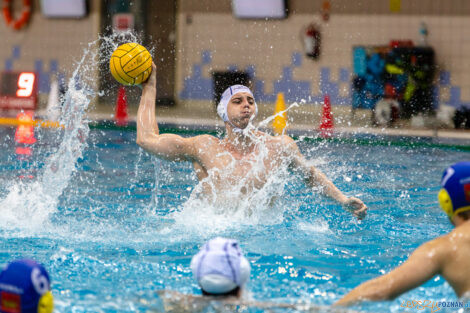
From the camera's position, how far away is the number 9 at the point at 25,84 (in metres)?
12.1

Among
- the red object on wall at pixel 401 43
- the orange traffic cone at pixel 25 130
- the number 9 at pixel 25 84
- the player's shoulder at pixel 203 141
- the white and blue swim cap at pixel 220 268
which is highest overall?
the red object on wall at pixel 401 43

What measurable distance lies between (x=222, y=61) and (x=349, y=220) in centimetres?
971

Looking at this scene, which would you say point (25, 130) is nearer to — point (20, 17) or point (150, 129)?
point (20, 17)

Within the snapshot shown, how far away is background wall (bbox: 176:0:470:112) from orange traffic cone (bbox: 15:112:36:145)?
393 cm

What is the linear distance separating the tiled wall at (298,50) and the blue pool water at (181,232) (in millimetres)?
6500

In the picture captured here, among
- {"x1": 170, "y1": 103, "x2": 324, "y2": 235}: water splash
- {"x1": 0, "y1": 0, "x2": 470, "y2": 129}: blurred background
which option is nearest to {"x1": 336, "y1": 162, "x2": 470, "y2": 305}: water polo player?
{"x1": 170, "y1": 103, "x2": 324, "y2": 235}: water splash

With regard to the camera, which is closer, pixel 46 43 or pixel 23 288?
Result: pixel 23 288

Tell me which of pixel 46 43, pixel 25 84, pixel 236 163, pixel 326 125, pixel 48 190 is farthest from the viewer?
pixel 46 43

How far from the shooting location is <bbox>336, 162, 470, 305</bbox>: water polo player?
2.31 m

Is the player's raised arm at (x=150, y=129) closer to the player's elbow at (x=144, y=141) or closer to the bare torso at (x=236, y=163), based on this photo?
the player's elbow at (x=144, y=141)

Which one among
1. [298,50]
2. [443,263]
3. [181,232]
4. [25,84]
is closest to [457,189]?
[443,263]

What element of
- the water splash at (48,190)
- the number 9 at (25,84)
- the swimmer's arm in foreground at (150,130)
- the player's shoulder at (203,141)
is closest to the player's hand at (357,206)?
the player's shoulder at (203,141)

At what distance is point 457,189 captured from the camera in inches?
89.1

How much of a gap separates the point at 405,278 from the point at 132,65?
2.27 m
